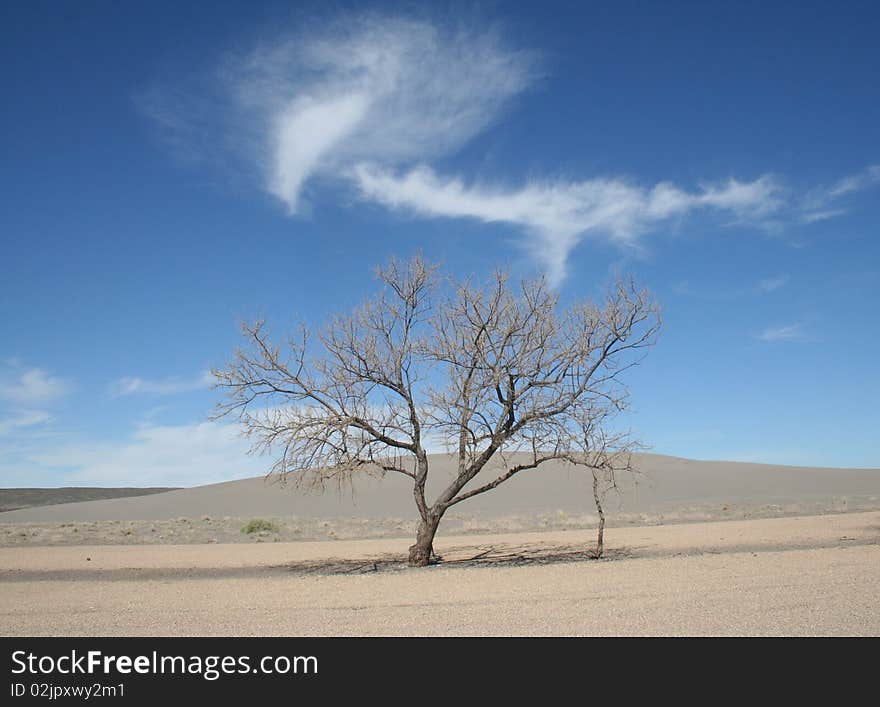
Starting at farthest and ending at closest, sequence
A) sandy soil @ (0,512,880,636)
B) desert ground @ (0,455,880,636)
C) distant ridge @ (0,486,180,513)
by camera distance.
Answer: distant ridge @ (0,486,180,513) → desert ground @ (0,455,880,636) → sandy soil @ (0,512,880,636)

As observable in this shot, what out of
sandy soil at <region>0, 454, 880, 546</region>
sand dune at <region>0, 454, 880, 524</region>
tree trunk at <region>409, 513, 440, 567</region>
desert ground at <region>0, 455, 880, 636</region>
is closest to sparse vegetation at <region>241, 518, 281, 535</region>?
sandy soil at <region>0, 454, 880, 546</region>

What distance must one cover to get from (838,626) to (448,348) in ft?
33.6

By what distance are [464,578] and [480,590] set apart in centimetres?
208

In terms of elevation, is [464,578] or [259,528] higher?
[259,528]

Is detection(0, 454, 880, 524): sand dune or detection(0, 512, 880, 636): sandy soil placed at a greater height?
detection(0, 454, 880, 524): sand dune

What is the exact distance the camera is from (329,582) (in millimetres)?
14953

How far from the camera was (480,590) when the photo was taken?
12609mm

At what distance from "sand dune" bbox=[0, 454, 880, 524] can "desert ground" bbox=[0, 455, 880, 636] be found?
7643 millimetres

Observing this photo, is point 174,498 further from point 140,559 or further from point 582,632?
point 582,632

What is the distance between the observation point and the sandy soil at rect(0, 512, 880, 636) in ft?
29.4

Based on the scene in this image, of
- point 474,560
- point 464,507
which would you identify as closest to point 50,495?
point 464,507

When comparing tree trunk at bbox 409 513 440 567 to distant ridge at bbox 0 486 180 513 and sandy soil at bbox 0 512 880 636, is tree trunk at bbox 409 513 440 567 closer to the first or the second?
sandy soil at bbox 0 512 880 636

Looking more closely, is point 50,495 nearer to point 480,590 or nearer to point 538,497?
point 538,497
